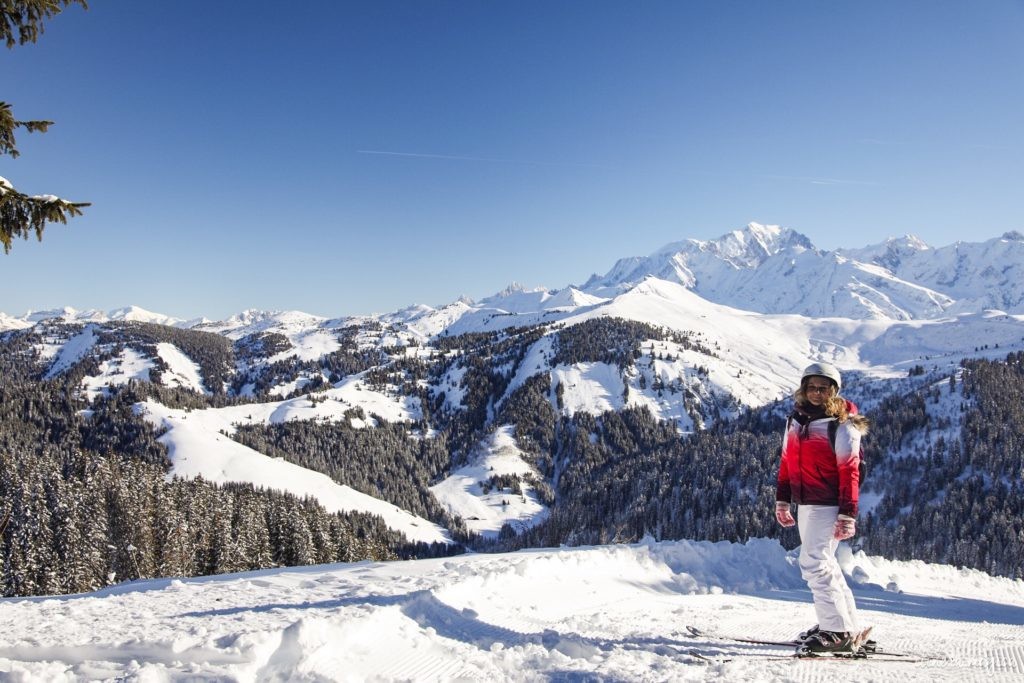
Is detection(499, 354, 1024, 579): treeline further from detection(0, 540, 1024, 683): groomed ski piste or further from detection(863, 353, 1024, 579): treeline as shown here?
detection(0, 540, 1024, 683): groomed ski piste

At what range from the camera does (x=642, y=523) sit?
139250 millimetres

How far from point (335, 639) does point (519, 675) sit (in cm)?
242

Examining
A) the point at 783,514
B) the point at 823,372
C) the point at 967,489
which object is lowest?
the point at 967,489

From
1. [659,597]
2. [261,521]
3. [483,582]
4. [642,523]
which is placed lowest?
[642,523]

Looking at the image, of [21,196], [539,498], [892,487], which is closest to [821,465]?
[21,196]

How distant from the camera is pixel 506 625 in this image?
973 cm

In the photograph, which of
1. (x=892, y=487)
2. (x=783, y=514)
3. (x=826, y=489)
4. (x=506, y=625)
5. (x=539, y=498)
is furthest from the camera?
(x=539, y=498)

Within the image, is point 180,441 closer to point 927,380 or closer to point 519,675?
point 519,675

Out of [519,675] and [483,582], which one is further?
[483,582]

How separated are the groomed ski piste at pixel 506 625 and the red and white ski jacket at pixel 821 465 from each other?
2068 mm

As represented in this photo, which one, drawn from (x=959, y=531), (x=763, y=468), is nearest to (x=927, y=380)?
(x=763, y=468)

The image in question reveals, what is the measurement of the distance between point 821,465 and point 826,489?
1.03ft

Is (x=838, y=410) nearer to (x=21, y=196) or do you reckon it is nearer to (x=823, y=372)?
(x=823, y=372)

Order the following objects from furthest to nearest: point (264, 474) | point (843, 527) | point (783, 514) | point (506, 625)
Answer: point (264, 474)
point (506, 625)
point (783, 514)
point (843, 527)
